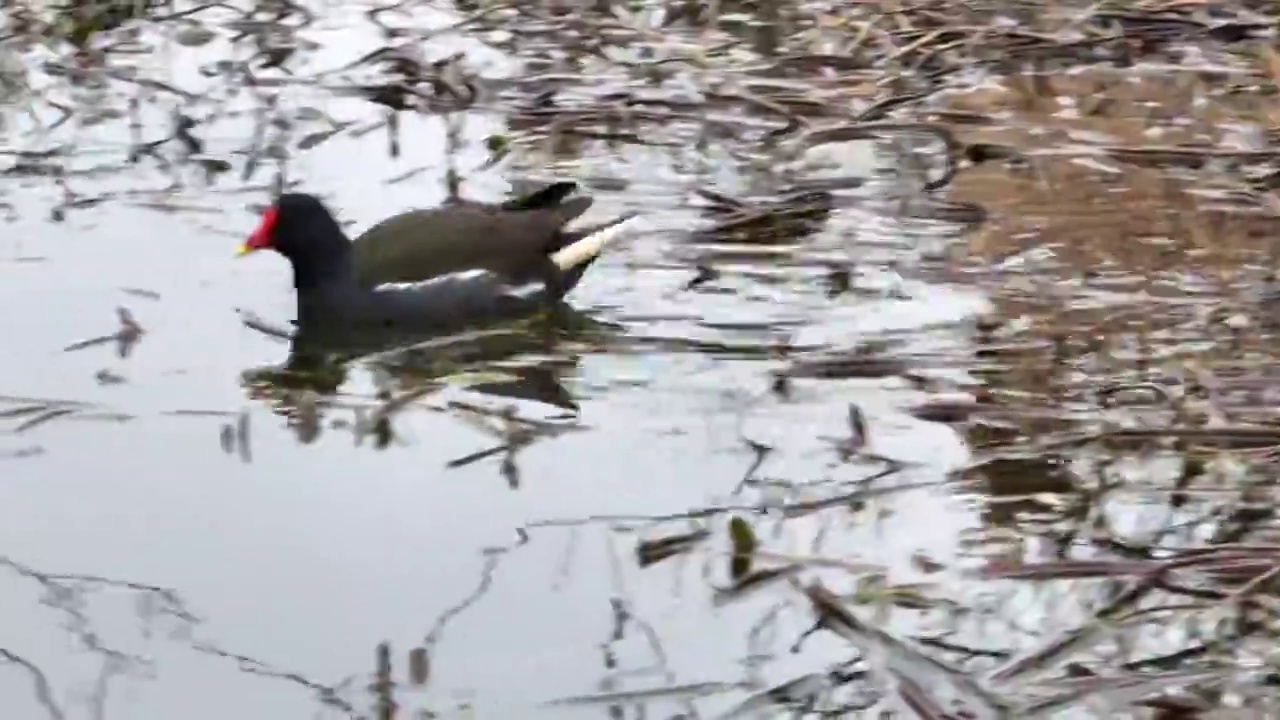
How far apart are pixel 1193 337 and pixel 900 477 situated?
56.9 inches

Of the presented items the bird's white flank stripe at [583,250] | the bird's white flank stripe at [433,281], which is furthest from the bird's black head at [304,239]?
the bird's white flank stripe at [583,250]

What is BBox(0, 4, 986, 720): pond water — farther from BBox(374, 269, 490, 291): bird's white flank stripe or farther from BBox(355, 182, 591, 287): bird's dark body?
BBox(374, 269, 490, 291): bird's white flank stripe

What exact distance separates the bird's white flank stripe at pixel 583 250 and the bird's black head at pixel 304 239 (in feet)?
2.14

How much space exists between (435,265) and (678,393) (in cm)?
123

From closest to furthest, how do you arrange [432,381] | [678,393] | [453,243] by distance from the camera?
[678,393], [432,381], [453,243]

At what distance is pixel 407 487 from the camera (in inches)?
217

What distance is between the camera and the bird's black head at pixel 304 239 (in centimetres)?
706

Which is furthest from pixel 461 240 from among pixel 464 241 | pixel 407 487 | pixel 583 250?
pixel 407 487

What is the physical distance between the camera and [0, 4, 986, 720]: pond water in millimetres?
4516

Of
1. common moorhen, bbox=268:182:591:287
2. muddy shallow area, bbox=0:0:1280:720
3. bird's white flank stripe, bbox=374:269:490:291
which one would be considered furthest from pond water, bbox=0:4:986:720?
bird's white flank stripe, bbox=374:269:490:291

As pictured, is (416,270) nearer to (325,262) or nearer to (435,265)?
(435,265)

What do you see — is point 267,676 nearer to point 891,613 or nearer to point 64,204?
point 891,613

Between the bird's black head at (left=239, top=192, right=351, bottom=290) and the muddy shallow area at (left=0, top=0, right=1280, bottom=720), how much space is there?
19 cm

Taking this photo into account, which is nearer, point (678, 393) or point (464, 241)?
point (678, 393)
